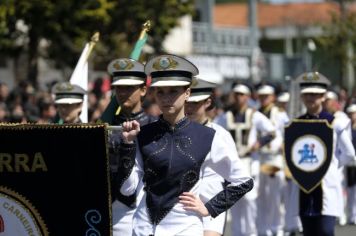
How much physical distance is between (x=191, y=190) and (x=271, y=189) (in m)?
9.93

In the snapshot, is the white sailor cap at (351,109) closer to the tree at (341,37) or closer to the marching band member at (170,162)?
the marching band member at (170,162)

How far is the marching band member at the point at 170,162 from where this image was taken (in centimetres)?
732

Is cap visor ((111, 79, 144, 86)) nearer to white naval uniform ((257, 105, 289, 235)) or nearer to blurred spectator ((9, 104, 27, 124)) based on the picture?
blurred spectator ((9, 104, 27, 124))

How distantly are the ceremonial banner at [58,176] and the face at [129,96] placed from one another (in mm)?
2237

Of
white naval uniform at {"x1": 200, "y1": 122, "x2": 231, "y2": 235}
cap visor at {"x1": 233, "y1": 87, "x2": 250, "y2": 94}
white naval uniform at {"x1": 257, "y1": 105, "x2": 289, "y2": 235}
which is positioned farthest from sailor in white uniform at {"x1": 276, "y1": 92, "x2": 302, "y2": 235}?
white naval uniform at {"x1": 200, "y1": 122, "x2": 231, "y2": 235}

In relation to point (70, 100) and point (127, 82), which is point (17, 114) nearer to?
point (70, 100)

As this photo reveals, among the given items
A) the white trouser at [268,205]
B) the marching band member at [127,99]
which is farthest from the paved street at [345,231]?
the marching band member at [127,99]

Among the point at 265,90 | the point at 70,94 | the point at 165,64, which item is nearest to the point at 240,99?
the point at 265,90

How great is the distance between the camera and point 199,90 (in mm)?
10172

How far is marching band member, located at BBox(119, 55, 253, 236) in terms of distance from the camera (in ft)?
Result: 24.0

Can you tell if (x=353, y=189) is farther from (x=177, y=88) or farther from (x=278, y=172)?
(x=177, y=88)

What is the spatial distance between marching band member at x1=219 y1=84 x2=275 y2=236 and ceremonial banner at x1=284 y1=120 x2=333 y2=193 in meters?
3.32


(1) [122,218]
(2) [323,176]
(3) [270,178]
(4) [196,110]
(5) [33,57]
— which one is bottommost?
(3) [270,178]

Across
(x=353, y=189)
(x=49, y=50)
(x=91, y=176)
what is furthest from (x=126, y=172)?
(x=49, y=50)
